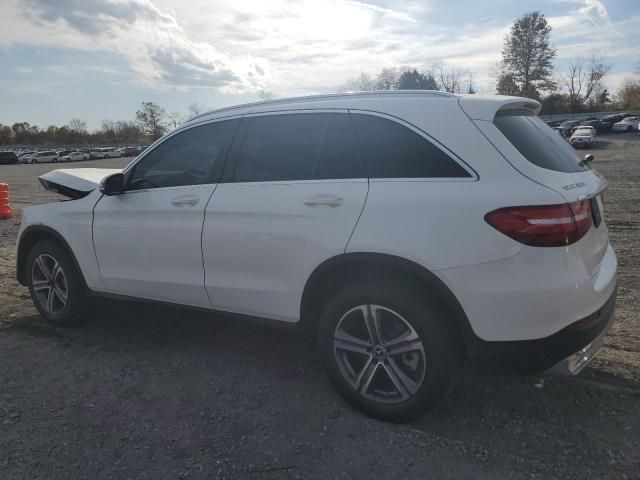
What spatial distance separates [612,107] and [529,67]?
17.2 meters

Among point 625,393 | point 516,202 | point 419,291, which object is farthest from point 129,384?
point 625,393

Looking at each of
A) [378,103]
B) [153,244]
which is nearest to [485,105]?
[378,103]

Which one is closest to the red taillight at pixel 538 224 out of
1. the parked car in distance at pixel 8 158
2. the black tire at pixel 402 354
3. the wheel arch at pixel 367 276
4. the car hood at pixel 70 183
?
the wheel arch at pixel 367 276

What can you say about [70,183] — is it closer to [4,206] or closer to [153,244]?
[153,244]

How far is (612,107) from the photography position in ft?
291

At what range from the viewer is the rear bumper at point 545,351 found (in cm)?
254

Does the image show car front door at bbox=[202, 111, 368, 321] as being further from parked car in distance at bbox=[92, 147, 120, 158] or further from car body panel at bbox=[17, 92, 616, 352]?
parked car in distance at bbox=[92, 147, 120, 158]

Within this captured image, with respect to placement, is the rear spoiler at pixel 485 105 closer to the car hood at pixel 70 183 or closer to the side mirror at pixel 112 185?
the side mirror at pixel 112 185

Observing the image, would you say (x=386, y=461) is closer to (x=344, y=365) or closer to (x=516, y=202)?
(x=344, y=365)

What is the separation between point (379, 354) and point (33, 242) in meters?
3.56

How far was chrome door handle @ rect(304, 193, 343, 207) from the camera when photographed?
9.77 feet

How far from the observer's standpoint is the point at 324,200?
3.02 metres

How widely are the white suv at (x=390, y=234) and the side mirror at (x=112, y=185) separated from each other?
12 cm

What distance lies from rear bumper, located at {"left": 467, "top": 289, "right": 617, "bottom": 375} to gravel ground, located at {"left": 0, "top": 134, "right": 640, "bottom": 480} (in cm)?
47
